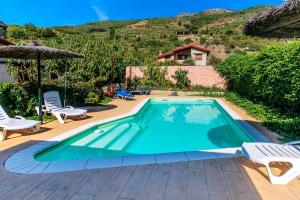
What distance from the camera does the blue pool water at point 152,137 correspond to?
6.63m

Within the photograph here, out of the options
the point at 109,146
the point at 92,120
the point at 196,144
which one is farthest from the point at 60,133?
the point at 196,144

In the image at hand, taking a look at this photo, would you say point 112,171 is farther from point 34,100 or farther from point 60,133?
point 34,100

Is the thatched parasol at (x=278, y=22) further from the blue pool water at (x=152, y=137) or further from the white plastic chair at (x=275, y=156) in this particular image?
the blue pool water at (x=152, y=137)

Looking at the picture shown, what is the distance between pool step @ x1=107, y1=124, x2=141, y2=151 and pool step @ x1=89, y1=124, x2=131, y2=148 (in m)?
0.15

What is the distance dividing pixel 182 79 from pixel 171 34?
41007 mm

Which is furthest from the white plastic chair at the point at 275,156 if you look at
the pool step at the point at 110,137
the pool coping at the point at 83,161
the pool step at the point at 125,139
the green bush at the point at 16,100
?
the green bush at the point at 16,100

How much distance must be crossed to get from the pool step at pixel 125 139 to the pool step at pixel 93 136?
54 cm

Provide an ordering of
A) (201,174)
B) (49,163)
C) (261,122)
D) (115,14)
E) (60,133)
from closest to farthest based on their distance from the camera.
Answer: (201,174), (49,163), (60,133), (261,122), (115,14)

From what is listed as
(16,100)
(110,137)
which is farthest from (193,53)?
(16,100)

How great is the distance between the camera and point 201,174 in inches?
170

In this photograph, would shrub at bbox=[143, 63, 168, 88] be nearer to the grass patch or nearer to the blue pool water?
the blue pool water

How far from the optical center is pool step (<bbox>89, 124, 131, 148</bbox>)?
7.25 meters

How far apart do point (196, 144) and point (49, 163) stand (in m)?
4.37

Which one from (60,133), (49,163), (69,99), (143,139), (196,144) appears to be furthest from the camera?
(69,99)
